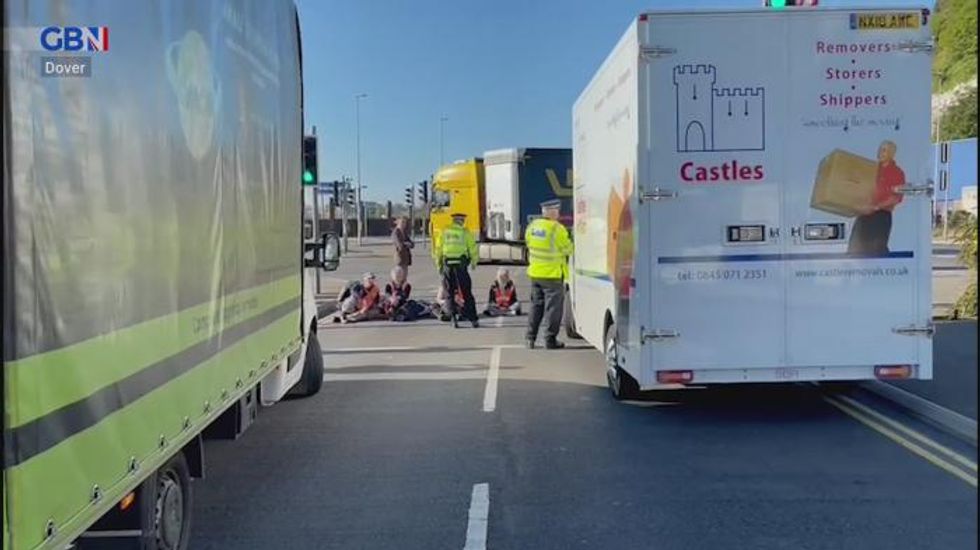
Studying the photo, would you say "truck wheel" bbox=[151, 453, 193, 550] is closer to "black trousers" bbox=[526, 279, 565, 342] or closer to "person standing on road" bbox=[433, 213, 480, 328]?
"black trousers" bbox=[526, 279, 565, 342]

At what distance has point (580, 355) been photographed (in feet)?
39.2

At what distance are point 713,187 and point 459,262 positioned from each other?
8.64 metres

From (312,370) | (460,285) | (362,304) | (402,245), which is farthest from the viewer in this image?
(402,245)

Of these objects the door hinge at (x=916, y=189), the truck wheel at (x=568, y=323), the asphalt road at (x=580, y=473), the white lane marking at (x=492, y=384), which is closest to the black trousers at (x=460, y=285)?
the truck wheel at (x=568, y=323)

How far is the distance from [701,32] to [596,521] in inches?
148

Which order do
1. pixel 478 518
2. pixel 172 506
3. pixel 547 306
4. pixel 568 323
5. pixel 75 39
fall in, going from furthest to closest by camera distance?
pixel 568 323, pixel 547 306, pixel 478 518, pixel 172 506, pixel 75 39

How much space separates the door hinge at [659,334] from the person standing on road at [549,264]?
183 inches

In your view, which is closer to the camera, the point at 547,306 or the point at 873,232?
the point at 873,232

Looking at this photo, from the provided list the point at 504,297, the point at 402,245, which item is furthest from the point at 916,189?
the point at 402,245

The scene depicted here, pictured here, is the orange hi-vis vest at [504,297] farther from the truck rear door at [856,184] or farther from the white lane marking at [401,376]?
the truck rear door at [856,184]

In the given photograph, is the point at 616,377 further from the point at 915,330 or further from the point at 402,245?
the point at 402,245

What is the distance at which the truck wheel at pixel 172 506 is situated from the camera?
416 centimetres

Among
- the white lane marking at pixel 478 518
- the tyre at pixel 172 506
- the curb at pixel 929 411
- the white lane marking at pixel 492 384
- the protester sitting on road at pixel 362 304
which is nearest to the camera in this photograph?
the tyre at pixel 172 506

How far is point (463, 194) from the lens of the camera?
101ft
